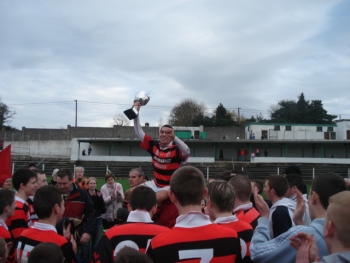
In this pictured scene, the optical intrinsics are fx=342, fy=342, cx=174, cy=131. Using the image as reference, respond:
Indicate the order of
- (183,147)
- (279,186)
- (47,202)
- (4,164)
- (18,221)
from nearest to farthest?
(47,202) < (18,221) < (279,186) < (183,147) < (4,164)

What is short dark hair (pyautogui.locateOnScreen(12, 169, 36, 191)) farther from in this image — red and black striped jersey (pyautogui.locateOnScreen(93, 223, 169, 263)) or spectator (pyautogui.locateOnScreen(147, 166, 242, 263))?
spectator (pyautogui.locateOnScreen(147, 166, 242, 263))

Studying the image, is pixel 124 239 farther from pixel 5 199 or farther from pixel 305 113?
pixel 305 113

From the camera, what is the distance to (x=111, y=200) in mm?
9211

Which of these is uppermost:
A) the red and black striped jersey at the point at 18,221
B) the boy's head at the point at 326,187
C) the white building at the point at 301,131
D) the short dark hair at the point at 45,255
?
the white building at the point at 301,131

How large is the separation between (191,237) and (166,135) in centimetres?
272

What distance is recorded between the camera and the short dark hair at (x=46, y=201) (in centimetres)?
371

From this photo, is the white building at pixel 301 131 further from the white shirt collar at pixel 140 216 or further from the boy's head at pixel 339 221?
the boy's head at pixel 339 221

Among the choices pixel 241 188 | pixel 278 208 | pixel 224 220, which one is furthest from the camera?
pixel 278 208

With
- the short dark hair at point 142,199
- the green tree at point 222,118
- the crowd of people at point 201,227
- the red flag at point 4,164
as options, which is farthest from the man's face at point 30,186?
the green tree at point 222,118

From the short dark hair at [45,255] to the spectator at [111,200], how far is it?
21.2 feet

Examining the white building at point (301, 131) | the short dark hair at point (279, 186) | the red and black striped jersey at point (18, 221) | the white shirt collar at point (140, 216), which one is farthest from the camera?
the white building at point (301, 131)

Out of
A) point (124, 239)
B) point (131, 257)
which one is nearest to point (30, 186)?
point (124, 239)

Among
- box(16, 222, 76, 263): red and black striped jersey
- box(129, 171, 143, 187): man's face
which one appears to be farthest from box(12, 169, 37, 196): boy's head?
box(129, 171, 143, 187): man's face

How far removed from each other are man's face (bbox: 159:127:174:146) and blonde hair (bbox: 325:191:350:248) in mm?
3319
